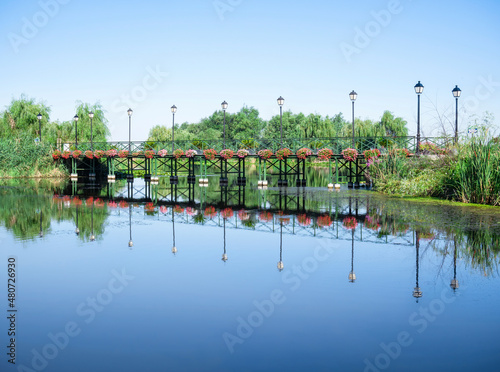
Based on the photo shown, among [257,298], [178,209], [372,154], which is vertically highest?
[372,154]

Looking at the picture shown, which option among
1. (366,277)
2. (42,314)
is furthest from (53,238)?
(366,277)

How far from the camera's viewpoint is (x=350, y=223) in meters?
14.7

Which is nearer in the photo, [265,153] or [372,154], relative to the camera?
[372,154]

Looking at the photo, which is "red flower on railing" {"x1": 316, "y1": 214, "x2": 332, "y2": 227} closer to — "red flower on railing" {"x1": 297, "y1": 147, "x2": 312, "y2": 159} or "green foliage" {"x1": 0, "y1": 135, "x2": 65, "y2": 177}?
"red flower on railing" {"x1": 297, "y1": 147, "x2": 312, "y2": 159}

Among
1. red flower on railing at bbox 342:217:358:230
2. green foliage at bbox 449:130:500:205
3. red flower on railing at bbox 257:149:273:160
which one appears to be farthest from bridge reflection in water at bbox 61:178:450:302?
red flower on railing at bbox 257:149:273:160

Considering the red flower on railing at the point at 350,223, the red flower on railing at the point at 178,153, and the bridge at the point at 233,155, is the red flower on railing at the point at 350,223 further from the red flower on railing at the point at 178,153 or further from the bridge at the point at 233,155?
the red flower on railing at the point at 178,153

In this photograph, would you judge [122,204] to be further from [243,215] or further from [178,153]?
[178,153]

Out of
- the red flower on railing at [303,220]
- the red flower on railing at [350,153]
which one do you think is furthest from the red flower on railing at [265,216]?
the red flower on railing at [350,153]

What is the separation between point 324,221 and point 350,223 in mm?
889

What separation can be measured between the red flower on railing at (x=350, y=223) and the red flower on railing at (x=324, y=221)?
0.46 metres

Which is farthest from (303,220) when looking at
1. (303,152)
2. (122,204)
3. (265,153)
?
(265,153)

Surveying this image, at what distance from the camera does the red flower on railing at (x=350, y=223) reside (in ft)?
45.7

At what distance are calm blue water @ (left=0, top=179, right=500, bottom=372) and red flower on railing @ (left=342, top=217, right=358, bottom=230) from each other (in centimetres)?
19

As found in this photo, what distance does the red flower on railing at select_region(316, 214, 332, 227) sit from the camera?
14.6 metres
